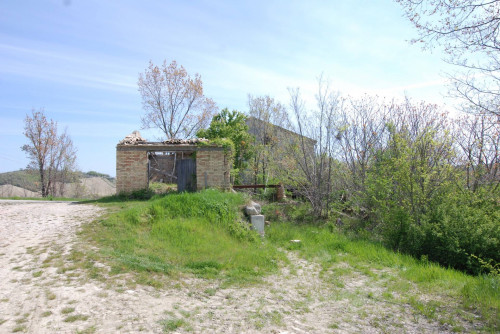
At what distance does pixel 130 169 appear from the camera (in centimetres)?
1172

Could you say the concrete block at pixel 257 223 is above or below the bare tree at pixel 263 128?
below

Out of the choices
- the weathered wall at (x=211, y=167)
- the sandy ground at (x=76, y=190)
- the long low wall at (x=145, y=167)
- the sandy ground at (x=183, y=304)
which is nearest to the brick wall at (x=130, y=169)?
the long low wall at (x=145, y=167)

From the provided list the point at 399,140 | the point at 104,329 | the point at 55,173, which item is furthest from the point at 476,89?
the point at 55,173

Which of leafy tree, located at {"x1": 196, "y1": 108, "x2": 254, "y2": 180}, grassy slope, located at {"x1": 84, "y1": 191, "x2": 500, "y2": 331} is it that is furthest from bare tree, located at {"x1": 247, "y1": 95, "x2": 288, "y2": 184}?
grassy slope, located at {"x1": 84, "y1": 191, "x2": 500, "y2": 331}

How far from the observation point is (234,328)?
3945 millimetres

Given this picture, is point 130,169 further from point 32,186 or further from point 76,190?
point 32,186

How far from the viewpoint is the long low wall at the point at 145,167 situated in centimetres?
1168

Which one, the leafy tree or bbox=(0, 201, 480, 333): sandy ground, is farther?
the leafy tree

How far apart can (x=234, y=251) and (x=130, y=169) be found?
6.26 m

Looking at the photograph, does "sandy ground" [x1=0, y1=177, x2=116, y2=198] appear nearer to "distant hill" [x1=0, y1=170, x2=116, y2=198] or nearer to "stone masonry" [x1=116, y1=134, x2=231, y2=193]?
"distant hill" [x1=0, y1=170, x2=116, y2=198]

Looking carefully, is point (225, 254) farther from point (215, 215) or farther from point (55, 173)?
point (55, 173)

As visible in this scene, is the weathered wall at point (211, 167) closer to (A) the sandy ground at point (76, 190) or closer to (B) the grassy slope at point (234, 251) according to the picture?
(B) the grassy slope at point (234, 251)

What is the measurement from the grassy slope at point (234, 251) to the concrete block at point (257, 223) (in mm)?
327

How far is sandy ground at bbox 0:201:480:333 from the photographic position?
12.6 feet
